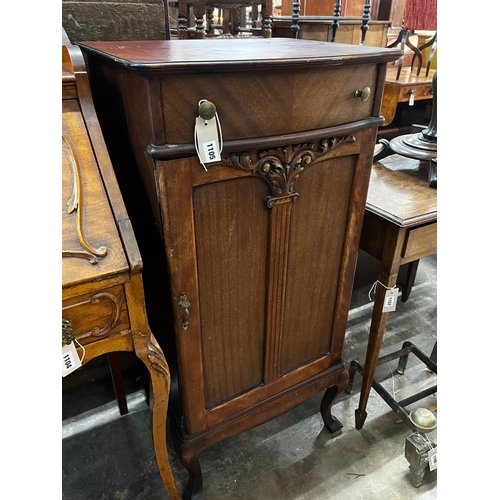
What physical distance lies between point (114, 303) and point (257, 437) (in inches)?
36.8

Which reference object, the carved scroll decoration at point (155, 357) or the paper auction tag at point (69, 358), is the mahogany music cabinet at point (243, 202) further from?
the paper auction tag at point (69, 358)

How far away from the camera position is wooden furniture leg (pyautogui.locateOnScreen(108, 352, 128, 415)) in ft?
4.64

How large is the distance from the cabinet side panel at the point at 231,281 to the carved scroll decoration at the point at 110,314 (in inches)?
7.6

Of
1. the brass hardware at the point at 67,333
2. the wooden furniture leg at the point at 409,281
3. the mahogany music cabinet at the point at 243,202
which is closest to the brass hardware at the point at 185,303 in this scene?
the mahogany music cabinet at the point at 243,202

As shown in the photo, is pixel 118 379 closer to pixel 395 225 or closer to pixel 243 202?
pixel 243 202

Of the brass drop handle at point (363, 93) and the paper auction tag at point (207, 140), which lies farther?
the brass drop handle at point (363, 93)

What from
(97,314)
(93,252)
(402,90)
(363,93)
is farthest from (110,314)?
(402,90)

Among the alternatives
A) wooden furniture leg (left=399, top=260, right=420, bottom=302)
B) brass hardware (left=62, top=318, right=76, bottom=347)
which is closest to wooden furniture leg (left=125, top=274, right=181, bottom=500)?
brass hardware (left=62, top=318, right=76, bottom=347)

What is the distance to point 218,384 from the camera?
109cm

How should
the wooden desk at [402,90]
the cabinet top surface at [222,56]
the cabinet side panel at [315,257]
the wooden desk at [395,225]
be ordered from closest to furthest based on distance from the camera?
the cabinet top surface at [222,56], the cabinet side panel at [315,257], the wooden desk at [395,225], the wooden desk at [402,90]

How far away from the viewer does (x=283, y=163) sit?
2.87ft

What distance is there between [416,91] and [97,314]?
2.39 meters

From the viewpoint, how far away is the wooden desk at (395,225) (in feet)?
3.67

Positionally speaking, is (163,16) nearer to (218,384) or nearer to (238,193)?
(238,193)
